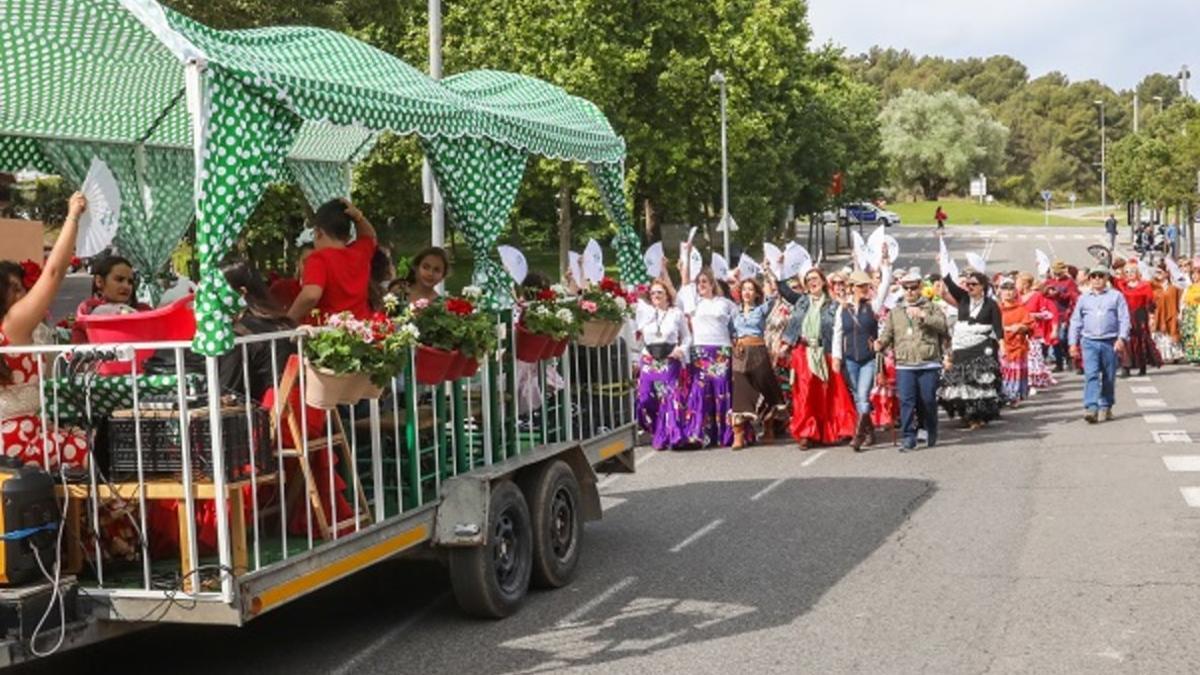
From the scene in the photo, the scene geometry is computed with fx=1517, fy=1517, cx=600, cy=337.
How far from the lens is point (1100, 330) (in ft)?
55.8

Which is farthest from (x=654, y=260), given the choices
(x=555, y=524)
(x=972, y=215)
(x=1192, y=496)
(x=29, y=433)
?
(x=972, y=215)

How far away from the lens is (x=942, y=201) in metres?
127

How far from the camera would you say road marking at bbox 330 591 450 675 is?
7583 mm

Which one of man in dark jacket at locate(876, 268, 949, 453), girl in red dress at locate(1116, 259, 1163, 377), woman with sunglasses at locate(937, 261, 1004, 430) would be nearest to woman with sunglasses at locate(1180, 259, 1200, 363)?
girl in red dress at locate(1116, 259, 1163, 377)

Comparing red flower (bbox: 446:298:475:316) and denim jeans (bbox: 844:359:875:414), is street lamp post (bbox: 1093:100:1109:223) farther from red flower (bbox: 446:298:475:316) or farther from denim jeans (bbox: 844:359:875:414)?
red flower (bbox: 446:298:475:316)

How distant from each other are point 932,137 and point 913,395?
116m

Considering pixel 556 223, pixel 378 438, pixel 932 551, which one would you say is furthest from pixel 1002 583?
pixel 556 223

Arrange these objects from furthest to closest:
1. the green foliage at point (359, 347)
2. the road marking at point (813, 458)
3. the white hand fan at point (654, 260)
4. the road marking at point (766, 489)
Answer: the white hand fan at point (654, 260), the road marking at point (813, 458), the road marking at point (766, 489), the green foliage at point (359, 347)

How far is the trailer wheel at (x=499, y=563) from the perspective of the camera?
830cm

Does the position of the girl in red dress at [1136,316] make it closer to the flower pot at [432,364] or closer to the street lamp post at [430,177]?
the street lamp post at [430,177]

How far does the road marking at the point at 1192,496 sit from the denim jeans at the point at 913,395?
11.8ft

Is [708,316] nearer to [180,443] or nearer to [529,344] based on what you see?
[529,344]

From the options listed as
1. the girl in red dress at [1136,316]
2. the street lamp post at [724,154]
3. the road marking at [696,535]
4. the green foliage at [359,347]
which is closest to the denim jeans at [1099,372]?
the girl in red dress at [1136,316]

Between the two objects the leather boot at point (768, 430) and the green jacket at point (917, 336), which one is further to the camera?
the leather boot at point (768, 430)
